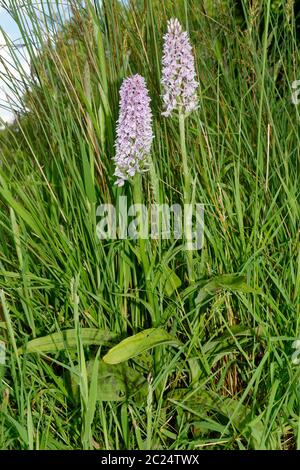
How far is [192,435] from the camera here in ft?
6.50

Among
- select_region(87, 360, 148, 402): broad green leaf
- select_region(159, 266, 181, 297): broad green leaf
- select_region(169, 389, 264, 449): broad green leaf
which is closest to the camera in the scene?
select_region(169, 389, 264, 449): broad green leaf

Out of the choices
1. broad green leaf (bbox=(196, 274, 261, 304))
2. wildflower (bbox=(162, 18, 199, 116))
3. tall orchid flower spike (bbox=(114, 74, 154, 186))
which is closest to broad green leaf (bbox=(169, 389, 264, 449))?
broad green leaf (bbox=(196, 274, 261, 304))

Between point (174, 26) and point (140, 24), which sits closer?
point (174, 26)

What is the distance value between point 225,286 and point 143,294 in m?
0.39

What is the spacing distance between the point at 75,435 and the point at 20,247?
59 centimetres

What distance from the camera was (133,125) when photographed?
1.83 metres

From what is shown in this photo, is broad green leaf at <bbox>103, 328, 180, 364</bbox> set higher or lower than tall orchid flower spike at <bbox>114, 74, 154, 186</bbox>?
lower

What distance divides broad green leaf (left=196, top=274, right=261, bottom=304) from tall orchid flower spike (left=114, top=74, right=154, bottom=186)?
37 cm

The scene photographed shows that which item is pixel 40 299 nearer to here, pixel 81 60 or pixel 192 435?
pixel 192 435

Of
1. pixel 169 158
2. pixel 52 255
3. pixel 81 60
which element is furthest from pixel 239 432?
pixel 81 60

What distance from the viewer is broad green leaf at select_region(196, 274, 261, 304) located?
1821 millimetres

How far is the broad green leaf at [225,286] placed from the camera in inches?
71.7

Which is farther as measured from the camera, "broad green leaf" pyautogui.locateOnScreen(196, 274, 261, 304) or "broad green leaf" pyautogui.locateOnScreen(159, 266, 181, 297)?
"broad green leaf" pyautogui.locateOnScreen(159, 266, 181, 297)

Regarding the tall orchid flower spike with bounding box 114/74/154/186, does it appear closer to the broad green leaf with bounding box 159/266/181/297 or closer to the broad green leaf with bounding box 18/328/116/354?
the broad green leaf with bounding box 159/266/181/297
